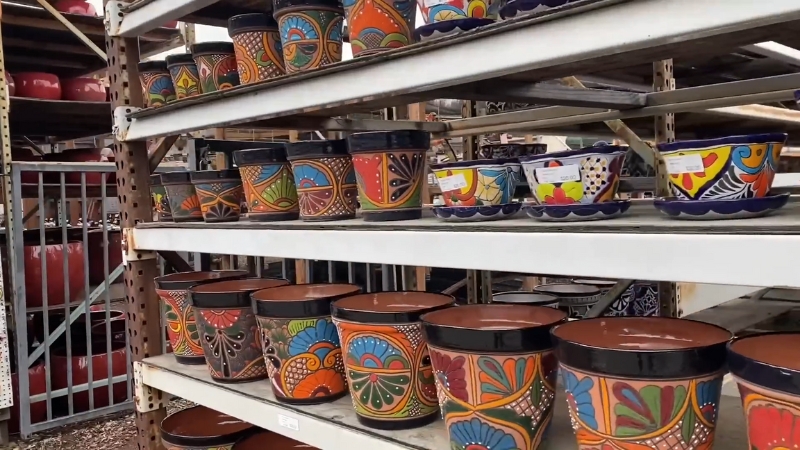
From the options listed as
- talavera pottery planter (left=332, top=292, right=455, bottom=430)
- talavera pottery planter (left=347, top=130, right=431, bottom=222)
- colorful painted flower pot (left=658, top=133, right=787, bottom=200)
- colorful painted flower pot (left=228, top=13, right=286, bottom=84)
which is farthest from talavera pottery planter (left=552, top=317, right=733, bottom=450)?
colorful painted flower pot (left=228, top=13, right=286, bottom=84)

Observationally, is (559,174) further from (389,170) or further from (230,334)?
(230,334)

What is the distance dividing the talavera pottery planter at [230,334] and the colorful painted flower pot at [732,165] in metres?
0.77

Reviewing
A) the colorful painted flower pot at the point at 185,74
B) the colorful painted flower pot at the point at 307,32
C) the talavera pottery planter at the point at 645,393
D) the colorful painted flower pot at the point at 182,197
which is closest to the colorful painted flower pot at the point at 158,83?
the colorful painted flower pot at the point at 185,74

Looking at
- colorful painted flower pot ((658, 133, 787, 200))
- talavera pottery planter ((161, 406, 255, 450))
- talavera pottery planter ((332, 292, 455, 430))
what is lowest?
talavera pottery planter ((161, 406, 255, 450))

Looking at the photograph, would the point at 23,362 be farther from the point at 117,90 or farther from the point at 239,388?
the point at 239,388

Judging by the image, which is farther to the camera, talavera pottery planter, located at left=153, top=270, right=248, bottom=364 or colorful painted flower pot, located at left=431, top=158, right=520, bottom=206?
talavera pottery planter, located at left=153, top=270, right=248, bottom=364

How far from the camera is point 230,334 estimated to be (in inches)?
47.4

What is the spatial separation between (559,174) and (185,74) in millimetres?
866

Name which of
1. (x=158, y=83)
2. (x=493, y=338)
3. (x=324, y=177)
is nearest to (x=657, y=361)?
(x=493, y=338)

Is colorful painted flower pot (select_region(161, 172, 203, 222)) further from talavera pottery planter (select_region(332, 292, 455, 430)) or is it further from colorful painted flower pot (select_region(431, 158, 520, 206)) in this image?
colorful painted flower pot (select_region(431, 158, 520, 206))

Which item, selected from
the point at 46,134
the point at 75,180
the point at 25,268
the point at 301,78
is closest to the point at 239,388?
the point at 301,78

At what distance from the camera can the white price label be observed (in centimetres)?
78

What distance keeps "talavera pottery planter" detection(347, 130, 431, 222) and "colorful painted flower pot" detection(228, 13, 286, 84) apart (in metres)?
0.27

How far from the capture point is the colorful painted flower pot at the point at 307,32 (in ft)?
3.51
